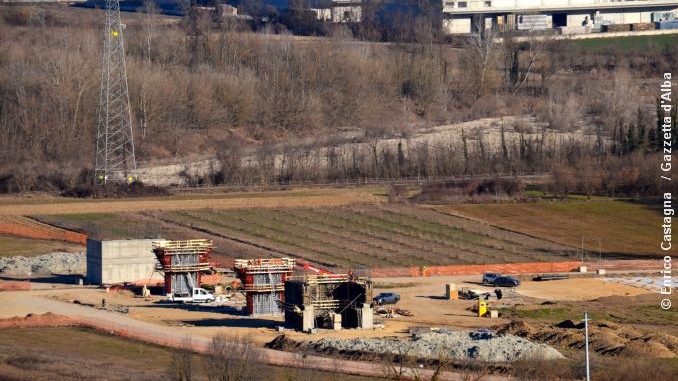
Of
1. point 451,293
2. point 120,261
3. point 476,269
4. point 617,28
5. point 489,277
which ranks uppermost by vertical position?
point 617,28

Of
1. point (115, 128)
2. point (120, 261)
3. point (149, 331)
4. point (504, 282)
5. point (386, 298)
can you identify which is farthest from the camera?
point (115, 128)

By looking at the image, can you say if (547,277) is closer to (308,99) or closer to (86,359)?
(86,359)

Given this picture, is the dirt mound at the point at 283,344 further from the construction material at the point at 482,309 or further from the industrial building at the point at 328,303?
the construction material at the point at 482,309

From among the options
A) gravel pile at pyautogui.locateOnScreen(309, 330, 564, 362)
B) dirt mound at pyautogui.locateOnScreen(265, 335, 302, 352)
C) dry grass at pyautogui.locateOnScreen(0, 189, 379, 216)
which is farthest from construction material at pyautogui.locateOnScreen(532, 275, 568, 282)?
dirt mound at pyautogui.locateOnScreen(265, 335, 302, 352)

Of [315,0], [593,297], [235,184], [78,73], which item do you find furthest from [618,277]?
[315,0]

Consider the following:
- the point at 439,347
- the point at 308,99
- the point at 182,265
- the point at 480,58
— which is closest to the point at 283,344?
the point at 439,347

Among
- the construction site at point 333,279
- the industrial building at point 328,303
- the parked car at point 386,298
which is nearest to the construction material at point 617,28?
the construction site at point 333,279
